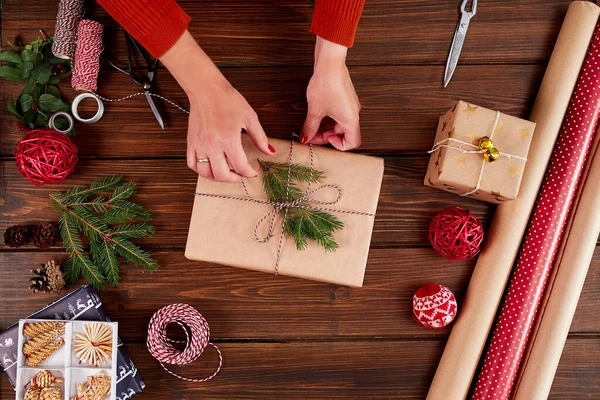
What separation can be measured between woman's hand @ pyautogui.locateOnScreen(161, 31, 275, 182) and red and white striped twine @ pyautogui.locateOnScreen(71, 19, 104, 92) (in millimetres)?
272

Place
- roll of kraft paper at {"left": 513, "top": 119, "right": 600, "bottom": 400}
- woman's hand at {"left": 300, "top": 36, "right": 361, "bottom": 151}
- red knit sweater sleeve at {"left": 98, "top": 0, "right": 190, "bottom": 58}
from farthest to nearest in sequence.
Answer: roll of kraft paper at {"left": 513, "top": 119, "right": 600, "bottom": 400} < woman's hand at {"left": 300, "top": 36, "right": 361, "bottom": 151} < red knit sweater sleeve at {"left": 98, "top": 0, "right": 190, "bottom": 58}

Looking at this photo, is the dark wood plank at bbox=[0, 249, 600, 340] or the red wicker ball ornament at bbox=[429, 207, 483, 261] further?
the dark wood plank at bbox=[0, 249, 600, 340]

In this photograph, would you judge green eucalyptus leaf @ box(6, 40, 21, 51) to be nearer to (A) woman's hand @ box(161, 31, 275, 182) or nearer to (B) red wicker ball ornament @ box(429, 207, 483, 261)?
(A) woman's hand @ box(161, 31, 275, 182)

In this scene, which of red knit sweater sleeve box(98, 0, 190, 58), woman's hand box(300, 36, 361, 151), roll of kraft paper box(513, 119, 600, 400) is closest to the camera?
red knit sweater sleeve box(98, 0, 190, 58)

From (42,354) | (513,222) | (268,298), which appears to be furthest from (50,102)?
(513,222)

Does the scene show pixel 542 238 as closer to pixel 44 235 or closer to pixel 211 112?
pixel 211 112

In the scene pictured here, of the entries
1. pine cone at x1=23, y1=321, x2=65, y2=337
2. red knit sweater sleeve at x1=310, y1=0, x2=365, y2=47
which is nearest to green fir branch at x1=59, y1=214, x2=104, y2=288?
pine cone at x1=23, y1=321, x2=65, y2=337

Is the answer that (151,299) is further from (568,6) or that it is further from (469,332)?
(568,6)

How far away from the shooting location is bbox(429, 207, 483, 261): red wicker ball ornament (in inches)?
38.7

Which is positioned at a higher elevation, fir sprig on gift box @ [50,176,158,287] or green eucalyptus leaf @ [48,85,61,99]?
green eucalyptus leaf @ [48,85,61,99]

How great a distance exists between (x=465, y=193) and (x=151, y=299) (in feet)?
2.31

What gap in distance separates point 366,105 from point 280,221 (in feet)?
1.09

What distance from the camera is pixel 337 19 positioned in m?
0.86

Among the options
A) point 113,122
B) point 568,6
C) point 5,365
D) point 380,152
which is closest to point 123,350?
point 5,365
